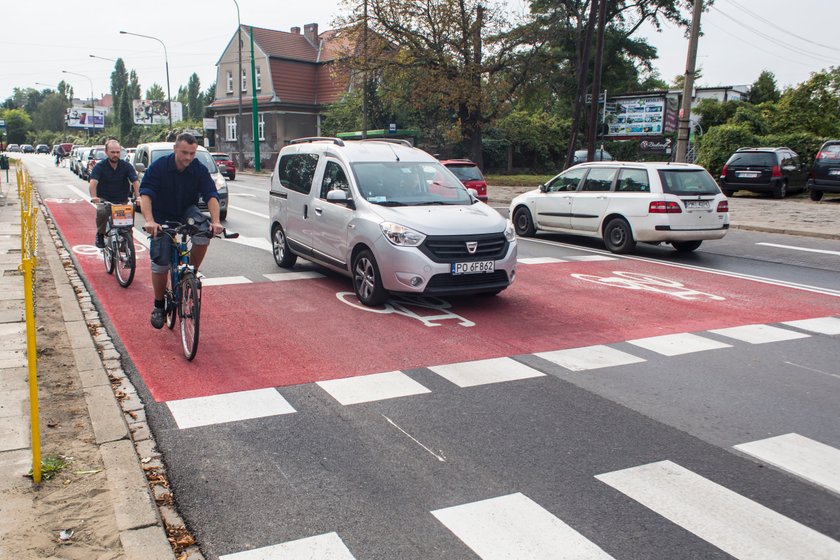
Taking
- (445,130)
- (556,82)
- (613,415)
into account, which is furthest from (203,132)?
(613,415)

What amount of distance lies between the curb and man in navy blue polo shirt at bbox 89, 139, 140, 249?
3004mm

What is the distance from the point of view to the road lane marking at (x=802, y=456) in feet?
14.3

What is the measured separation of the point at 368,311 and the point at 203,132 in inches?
2375

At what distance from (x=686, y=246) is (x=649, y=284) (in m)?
4.69

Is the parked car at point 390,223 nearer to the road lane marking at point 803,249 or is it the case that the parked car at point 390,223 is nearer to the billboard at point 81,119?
the road lane marking at point 803,249

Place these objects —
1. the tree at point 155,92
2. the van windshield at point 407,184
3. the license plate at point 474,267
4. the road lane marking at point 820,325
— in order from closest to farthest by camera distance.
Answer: the road lane marking at point 820,325 → the license plate at point 474,267 → the van windshield at point 407,184 → the tree at point 155,92

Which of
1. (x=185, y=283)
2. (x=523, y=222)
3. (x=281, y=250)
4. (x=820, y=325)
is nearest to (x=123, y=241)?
(x=281, y=250)

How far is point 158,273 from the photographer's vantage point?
23.3 feet

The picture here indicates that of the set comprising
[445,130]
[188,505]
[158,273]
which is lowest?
[188,505]

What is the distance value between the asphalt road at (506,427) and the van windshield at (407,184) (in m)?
1.36

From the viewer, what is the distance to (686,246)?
1486 centimetres

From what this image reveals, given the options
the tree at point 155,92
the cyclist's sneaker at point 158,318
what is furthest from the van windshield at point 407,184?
the tree at point 155,92

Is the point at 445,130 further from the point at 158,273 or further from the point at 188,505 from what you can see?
the point at 188,505

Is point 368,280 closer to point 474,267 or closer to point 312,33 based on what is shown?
point 474,267
